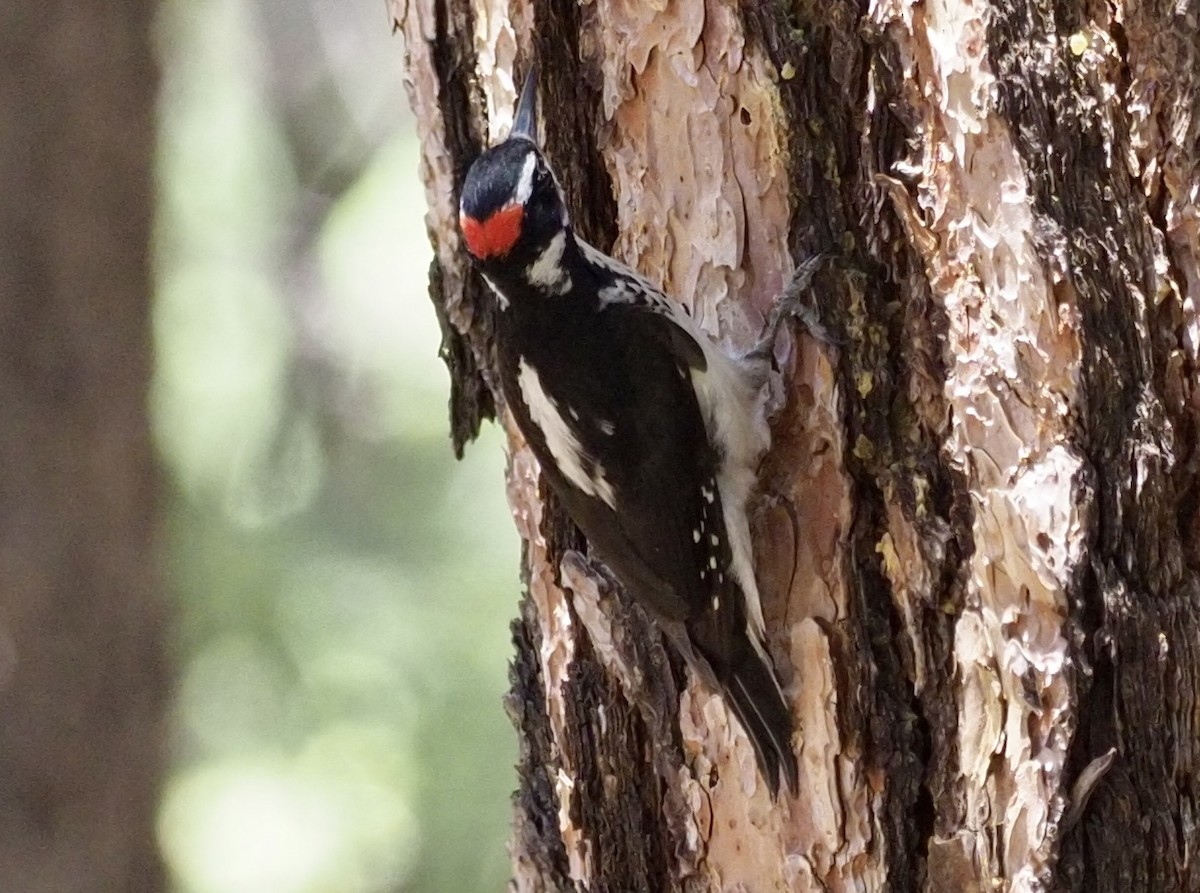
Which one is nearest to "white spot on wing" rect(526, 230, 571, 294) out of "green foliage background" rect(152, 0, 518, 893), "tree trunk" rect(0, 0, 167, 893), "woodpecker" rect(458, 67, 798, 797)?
"woodpecker" rect(458, 67, 798, 797)

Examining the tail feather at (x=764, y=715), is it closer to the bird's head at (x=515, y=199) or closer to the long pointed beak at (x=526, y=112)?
the bird's head at (x=515, y=199)

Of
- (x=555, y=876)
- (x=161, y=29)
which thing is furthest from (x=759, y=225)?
(x=161, y=29)

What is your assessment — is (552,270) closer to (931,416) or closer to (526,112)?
(526,112)

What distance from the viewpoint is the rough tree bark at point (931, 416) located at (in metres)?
1.43

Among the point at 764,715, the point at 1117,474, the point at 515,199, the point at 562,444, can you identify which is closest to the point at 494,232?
the point at 515,199

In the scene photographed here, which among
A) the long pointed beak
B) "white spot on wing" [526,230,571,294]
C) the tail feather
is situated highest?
the long pointed beak

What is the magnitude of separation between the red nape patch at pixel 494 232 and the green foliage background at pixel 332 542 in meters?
2.32

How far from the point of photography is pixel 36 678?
3312 millimetres

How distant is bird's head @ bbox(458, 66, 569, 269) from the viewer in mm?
1726

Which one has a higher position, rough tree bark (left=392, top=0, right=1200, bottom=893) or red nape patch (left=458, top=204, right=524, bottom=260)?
red nape patch (left=458, top=204, right=524, bottom=260)

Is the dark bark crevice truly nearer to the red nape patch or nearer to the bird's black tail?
the bird's black tail

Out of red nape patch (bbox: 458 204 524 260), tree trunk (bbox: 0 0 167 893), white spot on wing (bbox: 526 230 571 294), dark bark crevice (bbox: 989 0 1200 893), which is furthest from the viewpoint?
tree trunk (bbox: 0 0 167 893)

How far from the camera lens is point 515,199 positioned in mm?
1733

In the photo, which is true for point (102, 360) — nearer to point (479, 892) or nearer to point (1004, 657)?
point (479, 892)
